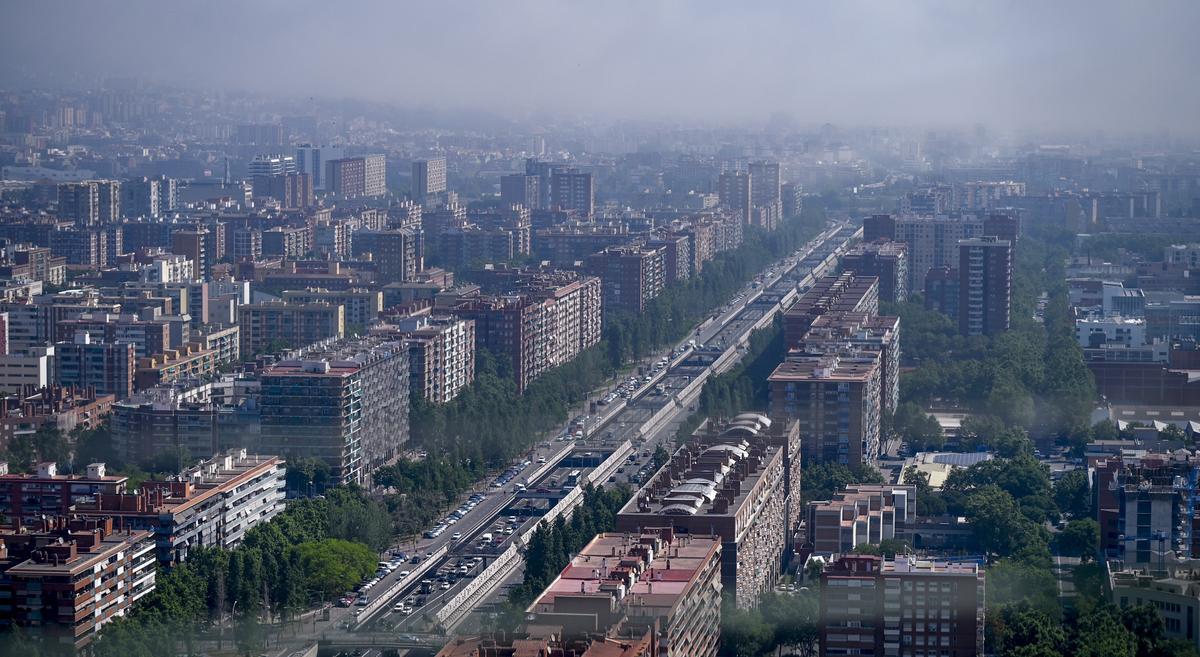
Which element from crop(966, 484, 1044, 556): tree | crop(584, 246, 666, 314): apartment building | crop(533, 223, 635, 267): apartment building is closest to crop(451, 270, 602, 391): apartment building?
crop(584, 246, 666, 314): apartment building

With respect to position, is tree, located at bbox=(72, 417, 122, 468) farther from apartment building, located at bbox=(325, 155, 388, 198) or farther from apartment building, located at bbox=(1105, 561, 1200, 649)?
apartment building, located at bbox=(325, 155, 388, 198)

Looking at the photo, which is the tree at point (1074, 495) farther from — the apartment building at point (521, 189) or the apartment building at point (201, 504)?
the apartment building at point (521, 189)

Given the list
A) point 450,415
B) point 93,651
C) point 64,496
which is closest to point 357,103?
point 450,415

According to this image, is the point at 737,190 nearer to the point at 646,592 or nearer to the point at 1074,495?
the point at 1074,495

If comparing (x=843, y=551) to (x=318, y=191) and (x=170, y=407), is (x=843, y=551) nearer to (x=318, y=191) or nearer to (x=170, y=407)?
(x=170, y=407)

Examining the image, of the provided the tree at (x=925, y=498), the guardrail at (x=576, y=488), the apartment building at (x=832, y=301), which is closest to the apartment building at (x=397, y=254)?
the guardrail at (x=576, y=488)
